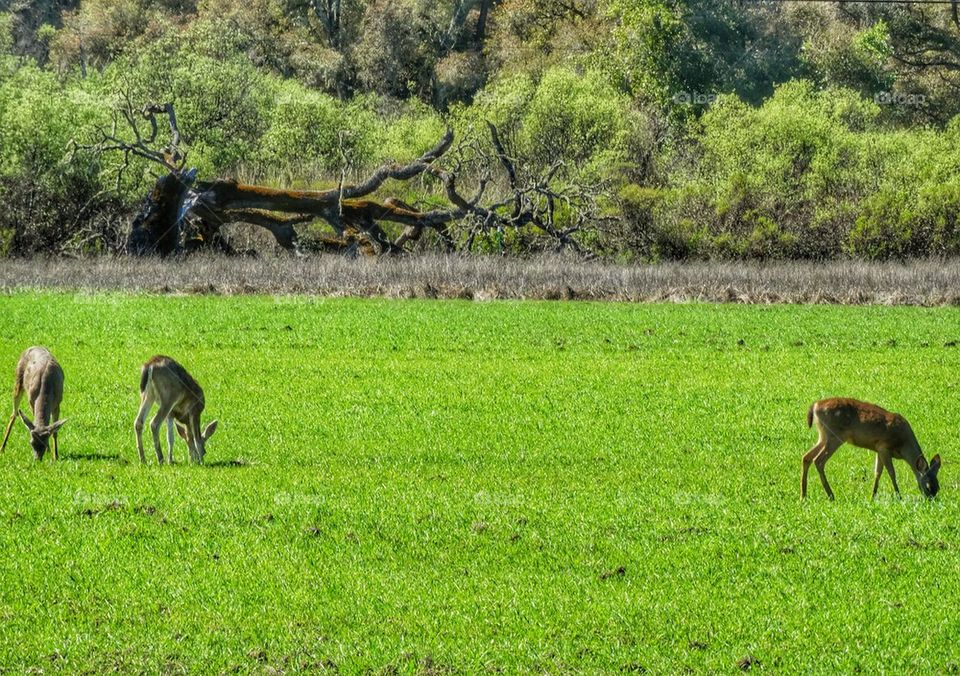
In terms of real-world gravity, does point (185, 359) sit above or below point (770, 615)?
below

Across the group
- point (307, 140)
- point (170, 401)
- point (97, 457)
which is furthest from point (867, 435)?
point (307, 140)

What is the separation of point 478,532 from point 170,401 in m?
5.13

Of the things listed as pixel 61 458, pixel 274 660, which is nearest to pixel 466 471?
pixel 61 458

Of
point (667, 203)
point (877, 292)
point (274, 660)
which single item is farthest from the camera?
point (667, 203)

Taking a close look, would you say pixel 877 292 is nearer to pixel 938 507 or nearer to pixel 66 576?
pixel 938 507

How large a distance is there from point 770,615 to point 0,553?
19.9 ft

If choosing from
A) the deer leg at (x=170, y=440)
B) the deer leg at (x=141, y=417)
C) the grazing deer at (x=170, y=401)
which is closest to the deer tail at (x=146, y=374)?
the grazing deer at (x=170, y=401)

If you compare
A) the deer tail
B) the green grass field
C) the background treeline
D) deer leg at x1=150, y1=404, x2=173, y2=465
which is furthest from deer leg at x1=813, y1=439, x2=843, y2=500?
the background treeline

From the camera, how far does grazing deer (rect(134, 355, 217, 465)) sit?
16109 millimetres

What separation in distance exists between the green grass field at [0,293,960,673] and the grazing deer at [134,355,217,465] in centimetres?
33

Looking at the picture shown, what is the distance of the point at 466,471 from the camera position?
16.8 meters

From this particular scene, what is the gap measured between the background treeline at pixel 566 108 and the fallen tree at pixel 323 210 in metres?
1.37

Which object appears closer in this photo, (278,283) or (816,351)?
(816,351)

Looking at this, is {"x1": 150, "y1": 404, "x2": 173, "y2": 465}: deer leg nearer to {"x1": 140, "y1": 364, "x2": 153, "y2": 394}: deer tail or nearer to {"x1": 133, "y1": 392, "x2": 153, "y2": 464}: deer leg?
{"x1": 133, "y1": 392, "x2": 153, "y2": 464}: deer leg
